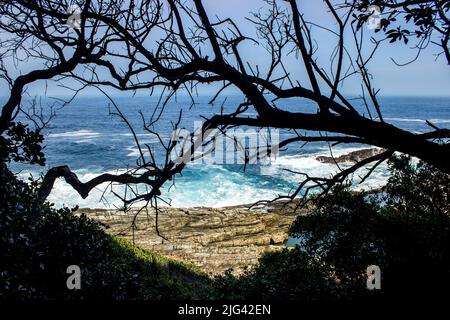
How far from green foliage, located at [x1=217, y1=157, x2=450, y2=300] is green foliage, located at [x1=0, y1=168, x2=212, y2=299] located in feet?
13.1

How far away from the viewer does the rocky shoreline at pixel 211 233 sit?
1692cm

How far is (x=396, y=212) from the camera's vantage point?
8055 millimetres

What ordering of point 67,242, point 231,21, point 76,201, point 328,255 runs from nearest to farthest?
1. point 231,21
2. point 67,242
3. point 328,255
4. point 76,201

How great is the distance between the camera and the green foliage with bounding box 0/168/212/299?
3620 millimetres

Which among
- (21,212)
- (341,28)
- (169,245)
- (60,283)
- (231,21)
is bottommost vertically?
(169,245)

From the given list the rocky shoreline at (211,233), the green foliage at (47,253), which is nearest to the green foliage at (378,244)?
the green foliage at (47,253)

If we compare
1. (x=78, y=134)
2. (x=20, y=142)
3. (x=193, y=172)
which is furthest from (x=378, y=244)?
(x=78, y=134)

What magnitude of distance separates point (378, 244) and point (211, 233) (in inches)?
499

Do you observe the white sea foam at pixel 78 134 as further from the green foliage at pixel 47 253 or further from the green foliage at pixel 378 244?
the green foliage at pixel 47 253

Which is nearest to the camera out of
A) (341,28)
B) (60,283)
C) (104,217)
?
(341,28)

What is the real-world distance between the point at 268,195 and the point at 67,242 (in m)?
22.4

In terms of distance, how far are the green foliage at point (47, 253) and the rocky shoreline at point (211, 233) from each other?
10640 mm
